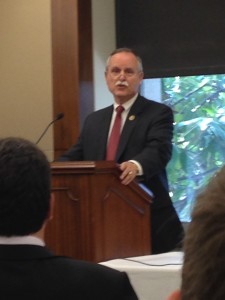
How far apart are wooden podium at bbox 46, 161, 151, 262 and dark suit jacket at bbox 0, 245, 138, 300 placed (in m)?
1.36

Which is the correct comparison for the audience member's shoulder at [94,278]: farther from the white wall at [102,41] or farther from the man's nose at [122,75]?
the white wall at [102,41]

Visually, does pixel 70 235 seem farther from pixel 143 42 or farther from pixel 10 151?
pixel 143 42

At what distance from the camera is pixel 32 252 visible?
66.1 inches

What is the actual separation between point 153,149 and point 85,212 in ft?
2.51

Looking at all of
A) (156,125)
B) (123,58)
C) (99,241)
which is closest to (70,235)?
(99,241)

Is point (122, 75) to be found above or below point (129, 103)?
above

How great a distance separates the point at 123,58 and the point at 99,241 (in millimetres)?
1400

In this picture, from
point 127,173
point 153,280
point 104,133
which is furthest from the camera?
point 104,133

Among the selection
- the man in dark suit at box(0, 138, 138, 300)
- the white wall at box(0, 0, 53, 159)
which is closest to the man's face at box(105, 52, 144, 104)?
the white wall at box(0, 0, 53, 159)

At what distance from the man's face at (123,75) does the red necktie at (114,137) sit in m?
0.07

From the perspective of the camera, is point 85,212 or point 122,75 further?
point 122,75

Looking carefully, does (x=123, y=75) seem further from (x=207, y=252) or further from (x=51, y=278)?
(x=207, y=252)

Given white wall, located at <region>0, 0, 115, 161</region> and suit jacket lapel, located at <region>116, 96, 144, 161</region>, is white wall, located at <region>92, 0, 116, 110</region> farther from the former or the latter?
suit jacket lapel, located at <region>116, 96, 144, 161</region>

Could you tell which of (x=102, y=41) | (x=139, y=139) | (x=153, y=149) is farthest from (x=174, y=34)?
(x=153, y=149)
